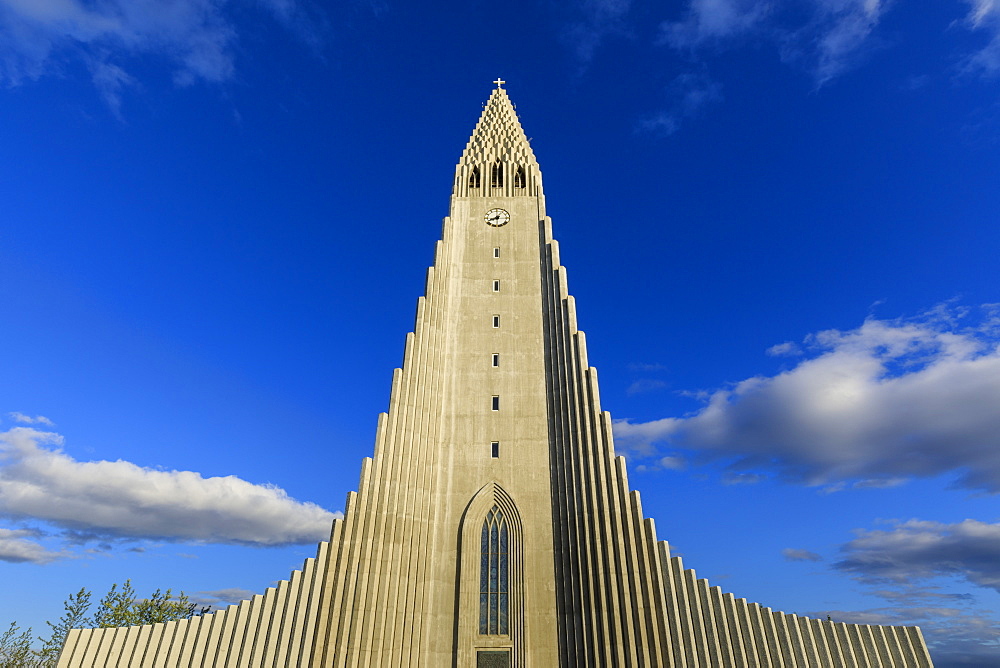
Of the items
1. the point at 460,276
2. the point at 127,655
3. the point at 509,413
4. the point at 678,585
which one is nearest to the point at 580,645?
the point at 678,585

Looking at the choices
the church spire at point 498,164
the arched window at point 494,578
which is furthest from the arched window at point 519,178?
the arched window at point 494,578

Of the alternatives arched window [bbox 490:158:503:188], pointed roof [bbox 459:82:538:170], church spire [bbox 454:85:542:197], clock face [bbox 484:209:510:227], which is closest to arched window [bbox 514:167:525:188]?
church spire [bbox 454:85:542:197]

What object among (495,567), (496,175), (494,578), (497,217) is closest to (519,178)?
(496,175)

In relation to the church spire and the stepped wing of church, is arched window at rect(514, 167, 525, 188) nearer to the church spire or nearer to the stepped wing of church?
the church spire

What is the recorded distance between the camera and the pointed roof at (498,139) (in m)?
39.2

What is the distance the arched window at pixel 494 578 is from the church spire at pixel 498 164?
872 inches

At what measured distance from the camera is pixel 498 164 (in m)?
39.0

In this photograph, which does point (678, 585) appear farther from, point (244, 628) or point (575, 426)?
point (244, 628)

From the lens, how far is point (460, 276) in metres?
33.3

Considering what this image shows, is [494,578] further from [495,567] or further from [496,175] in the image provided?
[496,175]

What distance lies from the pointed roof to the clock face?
16.8 feet

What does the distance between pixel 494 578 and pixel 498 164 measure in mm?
27941

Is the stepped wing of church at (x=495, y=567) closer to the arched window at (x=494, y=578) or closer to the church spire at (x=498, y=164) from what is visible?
the arched window at (x=494, y=578)

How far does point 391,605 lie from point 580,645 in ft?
26.5
